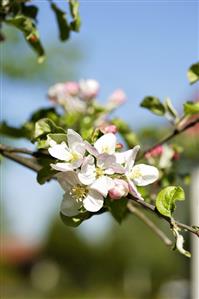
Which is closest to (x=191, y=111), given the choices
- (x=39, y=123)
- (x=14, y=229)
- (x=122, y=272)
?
(x=39, y=123)

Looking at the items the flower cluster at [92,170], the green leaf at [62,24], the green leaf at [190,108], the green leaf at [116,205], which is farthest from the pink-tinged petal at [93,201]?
the green leaf at [62,24]

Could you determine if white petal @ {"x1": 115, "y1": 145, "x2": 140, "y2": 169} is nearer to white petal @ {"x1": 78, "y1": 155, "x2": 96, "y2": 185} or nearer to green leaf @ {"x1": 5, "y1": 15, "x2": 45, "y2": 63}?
white petal @ {"x1": 78, "y1": 155, "x2": 96, "y2": 185}

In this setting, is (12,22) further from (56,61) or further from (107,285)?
(107,285)

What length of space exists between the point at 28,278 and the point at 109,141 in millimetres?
22215

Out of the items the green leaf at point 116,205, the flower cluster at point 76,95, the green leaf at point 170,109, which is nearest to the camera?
the green leaf at point 116,205

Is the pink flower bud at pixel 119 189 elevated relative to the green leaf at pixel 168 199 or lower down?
elevated

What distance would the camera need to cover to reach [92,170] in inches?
37.8

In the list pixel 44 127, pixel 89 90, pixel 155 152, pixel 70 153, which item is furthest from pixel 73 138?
pixel 89 90

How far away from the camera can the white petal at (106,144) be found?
0.98 meters

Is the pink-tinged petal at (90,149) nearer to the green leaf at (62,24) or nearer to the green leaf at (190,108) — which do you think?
the green leaf at (190,108)

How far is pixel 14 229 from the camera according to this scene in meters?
20.0

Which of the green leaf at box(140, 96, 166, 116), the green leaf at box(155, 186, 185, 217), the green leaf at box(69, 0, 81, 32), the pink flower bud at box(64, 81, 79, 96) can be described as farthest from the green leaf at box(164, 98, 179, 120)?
the green leaf at box(155, 186, 185, 217)

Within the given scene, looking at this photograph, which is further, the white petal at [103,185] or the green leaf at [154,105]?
the green leaf at [154,105]

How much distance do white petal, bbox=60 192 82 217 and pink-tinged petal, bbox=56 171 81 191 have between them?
2cm
